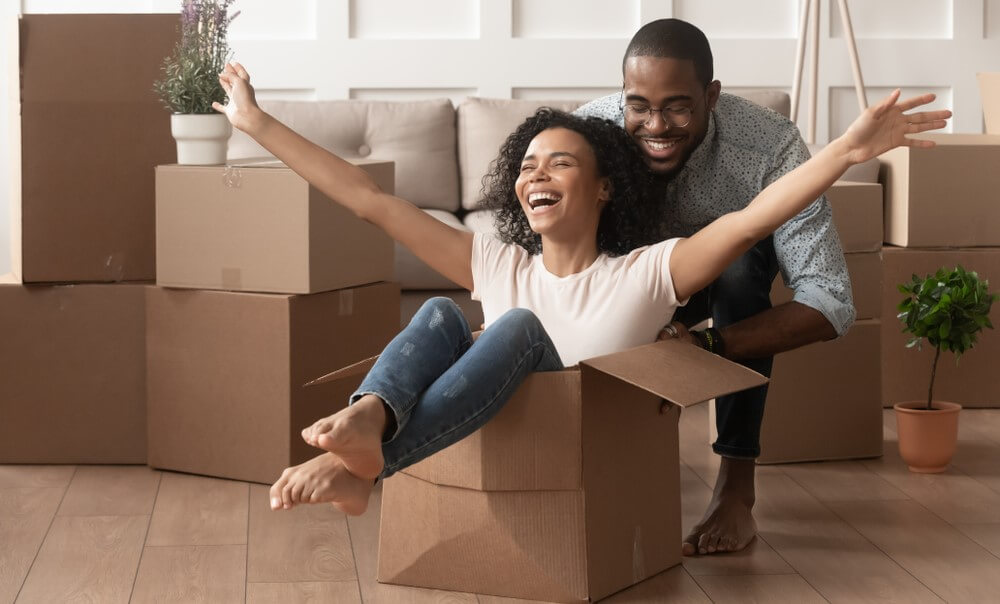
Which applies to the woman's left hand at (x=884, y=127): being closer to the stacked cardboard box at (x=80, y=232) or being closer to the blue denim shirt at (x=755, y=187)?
the blue denim shirt at (x=755, y=187)

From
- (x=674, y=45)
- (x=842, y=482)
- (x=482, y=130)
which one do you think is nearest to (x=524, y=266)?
(x=674, y=45)

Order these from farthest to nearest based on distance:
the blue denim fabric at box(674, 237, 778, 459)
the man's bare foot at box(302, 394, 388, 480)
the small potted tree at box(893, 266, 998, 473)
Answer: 1. the small potted tree at box(893, 266, 998, 473)
2. the blue denim fabric at box(674, 237, 778, 459)
3. the man's bare foot at box(302, 394, 388, 480)

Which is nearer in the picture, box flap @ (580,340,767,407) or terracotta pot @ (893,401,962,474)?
box flap @ (580,340,767,407)

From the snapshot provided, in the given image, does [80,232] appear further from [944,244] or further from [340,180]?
[944,244]

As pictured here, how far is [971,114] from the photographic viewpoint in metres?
3.93

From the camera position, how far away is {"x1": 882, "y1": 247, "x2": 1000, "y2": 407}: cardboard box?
2986 millimetres

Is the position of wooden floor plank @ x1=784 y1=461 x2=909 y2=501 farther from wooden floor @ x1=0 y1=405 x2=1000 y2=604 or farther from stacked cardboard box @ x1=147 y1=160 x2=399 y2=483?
stacked cardboard box @ x1=147 y1=160 x2=399 y2=483

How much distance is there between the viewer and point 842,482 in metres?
2.44

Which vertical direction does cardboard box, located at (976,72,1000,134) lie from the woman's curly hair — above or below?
above

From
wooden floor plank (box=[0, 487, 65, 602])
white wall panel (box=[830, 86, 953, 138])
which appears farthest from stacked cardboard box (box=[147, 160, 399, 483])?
white wall panel (box=[830, 86, 953, 138])

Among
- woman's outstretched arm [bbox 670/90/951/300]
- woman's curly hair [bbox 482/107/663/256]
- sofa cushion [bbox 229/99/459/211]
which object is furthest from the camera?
sofa cushion [bbox 229/99/459/211]

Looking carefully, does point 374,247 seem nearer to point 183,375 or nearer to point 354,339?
point 354,339

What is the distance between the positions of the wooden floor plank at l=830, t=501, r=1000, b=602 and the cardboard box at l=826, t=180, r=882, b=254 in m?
0.58

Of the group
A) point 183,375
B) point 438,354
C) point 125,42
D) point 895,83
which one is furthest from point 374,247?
point 895,83
